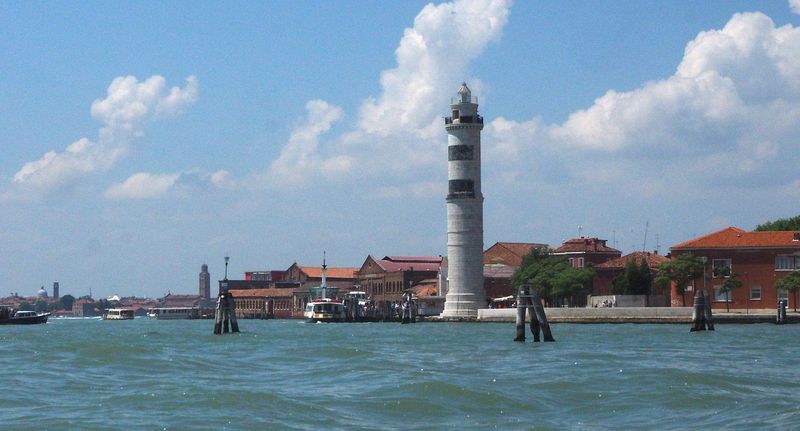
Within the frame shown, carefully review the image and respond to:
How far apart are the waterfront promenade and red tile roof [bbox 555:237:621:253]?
679 inches

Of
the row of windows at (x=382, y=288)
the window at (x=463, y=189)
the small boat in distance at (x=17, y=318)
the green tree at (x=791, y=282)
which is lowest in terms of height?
the small boat in distance at (x=17, y=318)

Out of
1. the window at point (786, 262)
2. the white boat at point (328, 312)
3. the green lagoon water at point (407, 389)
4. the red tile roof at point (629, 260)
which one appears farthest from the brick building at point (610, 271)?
the green lagoon water at point (407, 389)

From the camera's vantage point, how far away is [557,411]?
2117cm

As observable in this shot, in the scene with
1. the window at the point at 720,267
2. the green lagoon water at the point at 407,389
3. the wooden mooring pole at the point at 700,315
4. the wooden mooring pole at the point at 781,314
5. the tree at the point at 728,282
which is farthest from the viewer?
the window at the point at 720,267

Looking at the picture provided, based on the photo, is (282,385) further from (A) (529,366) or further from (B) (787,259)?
(B) (787,259)

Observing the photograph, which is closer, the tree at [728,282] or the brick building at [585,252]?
the tree at [728,282]

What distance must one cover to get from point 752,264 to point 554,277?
15257 mm

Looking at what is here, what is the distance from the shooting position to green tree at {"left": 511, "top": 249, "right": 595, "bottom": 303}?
78812 mm

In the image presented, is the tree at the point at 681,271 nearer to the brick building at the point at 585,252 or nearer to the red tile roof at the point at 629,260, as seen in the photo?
the red tile roof at the point at 629,260

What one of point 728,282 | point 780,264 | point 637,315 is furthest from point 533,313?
point 780,264

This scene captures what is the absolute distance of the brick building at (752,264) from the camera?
67938 mm

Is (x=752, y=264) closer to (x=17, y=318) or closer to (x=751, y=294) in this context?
(x=751, y=294)

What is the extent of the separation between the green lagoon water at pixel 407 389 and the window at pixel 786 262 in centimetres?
3168

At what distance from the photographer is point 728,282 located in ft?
221
